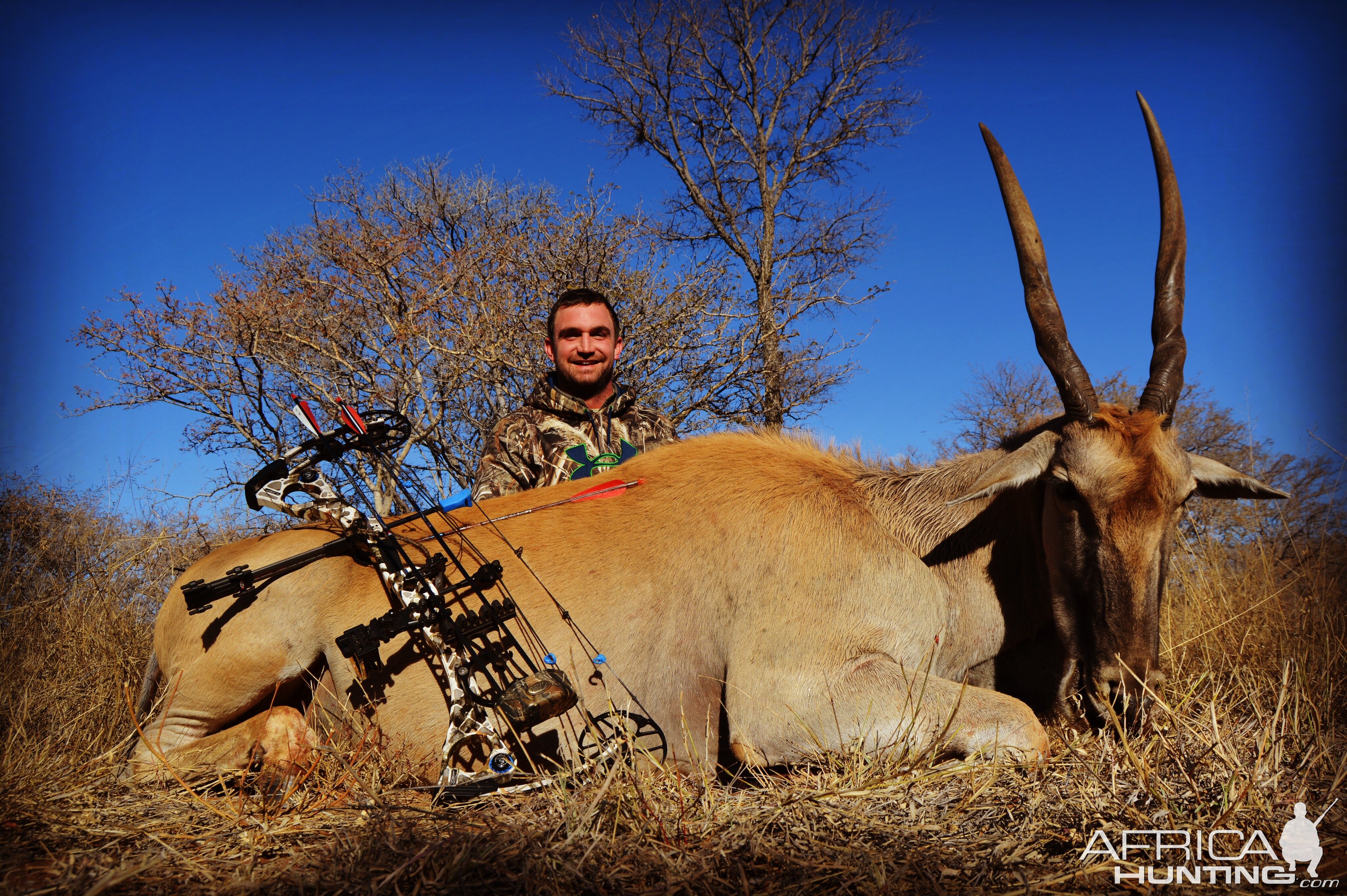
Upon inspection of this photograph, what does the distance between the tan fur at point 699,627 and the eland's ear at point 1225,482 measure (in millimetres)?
1145

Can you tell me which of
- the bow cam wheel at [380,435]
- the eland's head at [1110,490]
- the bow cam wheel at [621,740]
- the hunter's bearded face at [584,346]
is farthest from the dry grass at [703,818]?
the hunter's bearded face at [584,346]

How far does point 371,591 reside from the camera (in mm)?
3418

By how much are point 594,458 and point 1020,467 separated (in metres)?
3.05

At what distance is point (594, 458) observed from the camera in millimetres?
5531

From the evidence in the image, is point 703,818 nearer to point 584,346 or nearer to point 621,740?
point 621,740

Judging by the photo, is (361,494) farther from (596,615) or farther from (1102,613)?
(1102,613)

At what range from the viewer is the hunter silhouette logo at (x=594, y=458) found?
530cm

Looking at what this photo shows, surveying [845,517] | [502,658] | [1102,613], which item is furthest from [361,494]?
[1102,613]

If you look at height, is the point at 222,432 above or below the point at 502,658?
above

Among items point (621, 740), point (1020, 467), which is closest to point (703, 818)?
point (621, 740)

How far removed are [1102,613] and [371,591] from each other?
117 inches

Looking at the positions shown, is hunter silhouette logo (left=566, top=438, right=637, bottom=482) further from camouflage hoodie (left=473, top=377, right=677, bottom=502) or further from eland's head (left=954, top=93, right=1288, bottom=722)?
eland's head (left=954, top=93, right=1288, bottom=722)

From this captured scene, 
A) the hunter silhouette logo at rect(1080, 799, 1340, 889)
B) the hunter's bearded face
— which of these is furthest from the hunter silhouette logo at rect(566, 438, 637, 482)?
the hunter silhouette logo at rect(1080, 799, 1340, 889)

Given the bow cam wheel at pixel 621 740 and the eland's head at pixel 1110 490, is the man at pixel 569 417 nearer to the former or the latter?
the bow cam wheel at pixel 621 740
